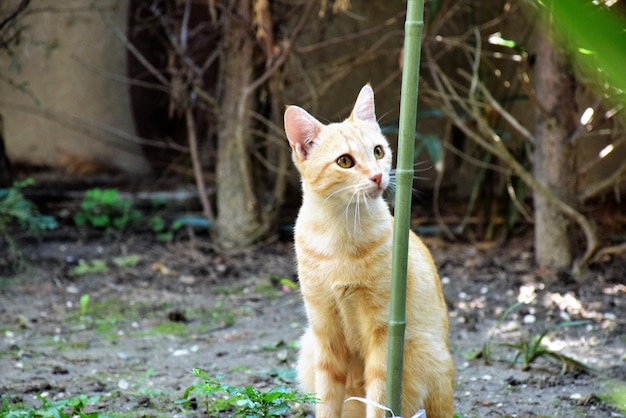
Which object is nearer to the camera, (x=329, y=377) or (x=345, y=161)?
(x=345, y=161)

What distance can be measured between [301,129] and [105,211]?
12.3ft

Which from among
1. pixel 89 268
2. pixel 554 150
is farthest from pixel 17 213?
pixel 554 150

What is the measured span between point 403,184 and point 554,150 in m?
3.03

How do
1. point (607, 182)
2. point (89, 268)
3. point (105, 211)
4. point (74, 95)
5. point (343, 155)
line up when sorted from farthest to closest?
point (74, 95)
point (105, 211)
point (89, 268)
point (607, 182)
point (343, 155)

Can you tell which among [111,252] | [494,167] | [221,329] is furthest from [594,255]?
[111,252]

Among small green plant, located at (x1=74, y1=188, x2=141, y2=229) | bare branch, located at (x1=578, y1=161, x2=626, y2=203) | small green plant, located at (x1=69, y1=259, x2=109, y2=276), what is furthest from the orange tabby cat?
small green plant, located at (x1=74, y1=188, x2=141, y2=229)

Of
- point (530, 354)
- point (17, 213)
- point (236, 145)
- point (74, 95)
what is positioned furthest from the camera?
point (74, 95)

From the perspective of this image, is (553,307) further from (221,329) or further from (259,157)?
(259,157)

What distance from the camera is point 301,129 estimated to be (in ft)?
7.85

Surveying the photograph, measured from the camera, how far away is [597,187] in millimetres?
4352

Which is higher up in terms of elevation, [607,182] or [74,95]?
[74,95]

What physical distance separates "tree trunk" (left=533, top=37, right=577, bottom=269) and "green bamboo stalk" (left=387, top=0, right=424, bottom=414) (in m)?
2.84

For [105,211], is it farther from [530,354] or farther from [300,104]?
[530,354]

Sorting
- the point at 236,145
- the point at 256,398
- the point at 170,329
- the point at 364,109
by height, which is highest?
the point at 364,109
